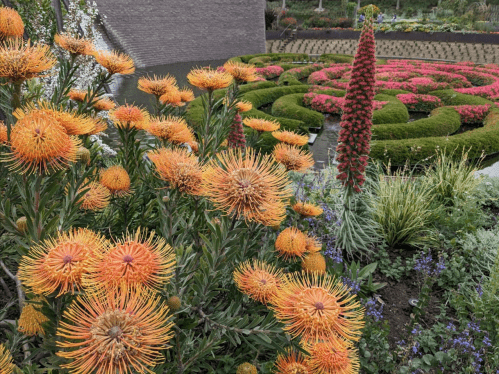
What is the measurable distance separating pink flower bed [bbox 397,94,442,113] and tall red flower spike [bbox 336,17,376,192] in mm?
7630

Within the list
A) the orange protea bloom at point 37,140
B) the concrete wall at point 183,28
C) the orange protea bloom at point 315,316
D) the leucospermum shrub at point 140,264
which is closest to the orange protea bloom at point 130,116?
the leucospermum shrub at point 140,264

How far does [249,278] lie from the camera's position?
1.29 meters

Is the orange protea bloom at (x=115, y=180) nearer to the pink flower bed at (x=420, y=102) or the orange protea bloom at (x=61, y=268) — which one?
the orange protea bloom at (x=61, y=268)

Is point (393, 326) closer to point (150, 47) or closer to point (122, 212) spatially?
point (122, 212)

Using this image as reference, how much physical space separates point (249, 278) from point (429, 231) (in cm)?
328

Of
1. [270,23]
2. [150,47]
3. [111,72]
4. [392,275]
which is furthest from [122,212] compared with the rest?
[270,23]

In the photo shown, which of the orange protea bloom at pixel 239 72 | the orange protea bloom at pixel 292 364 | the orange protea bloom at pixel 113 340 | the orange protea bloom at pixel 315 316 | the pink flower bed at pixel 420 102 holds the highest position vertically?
the orange protea bloom at pixel 239 72

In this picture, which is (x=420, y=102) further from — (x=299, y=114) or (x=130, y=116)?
(x=130, y=116)

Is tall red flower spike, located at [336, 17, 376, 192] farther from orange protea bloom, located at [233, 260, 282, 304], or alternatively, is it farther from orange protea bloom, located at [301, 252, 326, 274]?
orange protea bloom, located at [233, 260, 282, 304]

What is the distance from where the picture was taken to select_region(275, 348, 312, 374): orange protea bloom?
46.7 inches

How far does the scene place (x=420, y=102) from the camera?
34.0ft

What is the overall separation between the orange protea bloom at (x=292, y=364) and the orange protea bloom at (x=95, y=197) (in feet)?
3.16

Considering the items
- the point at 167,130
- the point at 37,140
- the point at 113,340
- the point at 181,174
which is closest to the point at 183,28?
the point at 167,130

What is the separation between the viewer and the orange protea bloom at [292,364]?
3.89 feet
